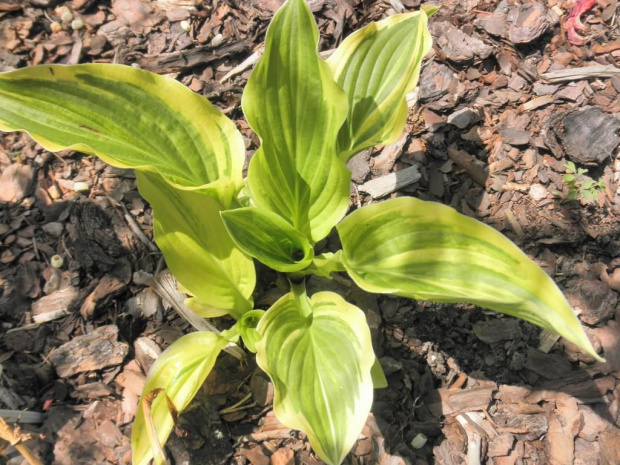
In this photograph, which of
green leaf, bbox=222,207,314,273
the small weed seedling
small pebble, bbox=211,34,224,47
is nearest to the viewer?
green leaf, bbox=222,207,314,273

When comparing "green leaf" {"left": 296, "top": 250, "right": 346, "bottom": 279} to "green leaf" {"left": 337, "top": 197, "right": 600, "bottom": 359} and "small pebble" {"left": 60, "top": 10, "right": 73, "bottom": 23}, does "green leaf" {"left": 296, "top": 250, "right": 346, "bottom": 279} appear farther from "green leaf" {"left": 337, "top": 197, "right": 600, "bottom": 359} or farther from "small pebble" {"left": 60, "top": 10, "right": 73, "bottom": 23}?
"small pebble" {"left": 60, "top": 10, "right": 73, "bottom": 23}

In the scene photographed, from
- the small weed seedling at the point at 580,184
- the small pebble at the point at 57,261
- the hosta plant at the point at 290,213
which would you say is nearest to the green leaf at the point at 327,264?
the hosta plant at the point at 290,213

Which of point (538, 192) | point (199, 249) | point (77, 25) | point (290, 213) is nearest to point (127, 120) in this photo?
point (199, 249)

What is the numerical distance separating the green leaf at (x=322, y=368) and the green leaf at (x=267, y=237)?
13 cm

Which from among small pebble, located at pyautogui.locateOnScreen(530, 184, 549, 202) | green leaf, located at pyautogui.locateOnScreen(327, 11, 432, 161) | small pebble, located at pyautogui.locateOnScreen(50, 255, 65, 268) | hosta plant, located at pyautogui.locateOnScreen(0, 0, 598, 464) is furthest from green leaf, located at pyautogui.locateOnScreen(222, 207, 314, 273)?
small pebble, located at pyautogui.locateOnScreen(530, 184, 549, 202)

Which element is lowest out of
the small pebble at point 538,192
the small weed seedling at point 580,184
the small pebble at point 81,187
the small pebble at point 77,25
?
the small pebble at point 538,192

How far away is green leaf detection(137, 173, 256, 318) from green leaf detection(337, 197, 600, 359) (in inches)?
14.7

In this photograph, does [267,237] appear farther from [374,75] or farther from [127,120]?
[374,75]

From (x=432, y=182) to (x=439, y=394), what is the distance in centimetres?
78

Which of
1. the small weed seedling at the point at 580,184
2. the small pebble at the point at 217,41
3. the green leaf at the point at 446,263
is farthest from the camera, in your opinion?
the small pebble at the point at 217,41

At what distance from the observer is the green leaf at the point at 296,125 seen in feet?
4.45

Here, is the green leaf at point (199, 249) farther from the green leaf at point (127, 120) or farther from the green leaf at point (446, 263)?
the green leaf at point (446, 263)

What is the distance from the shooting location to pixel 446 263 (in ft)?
4.32

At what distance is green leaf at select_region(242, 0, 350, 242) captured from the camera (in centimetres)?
136
